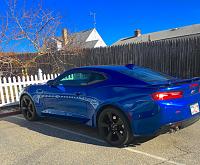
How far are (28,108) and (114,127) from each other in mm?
3293

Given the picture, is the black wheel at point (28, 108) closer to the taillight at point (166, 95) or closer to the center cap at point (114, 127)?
the center cap at point (114, 127)

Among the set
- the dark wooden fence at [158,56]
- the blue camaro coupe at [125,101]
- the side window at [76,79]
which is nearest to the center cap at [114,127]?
the blue camaro coupe at [125,101]

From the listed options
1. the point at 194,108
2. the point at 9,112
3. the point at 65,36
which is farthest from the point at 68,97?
the point at 65,36

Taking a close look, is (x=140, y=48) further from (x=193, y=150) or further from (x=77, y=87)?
(x=193, y=150)

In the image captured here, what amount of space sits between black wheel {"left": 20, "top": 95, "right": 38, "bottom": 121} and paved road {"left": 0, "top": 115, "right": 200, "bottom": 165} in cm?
86

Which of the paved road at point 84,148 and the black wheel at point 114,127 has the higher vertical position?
the black wheel at point 114,127

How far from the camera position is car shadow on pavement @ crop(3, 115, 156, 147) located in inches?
236

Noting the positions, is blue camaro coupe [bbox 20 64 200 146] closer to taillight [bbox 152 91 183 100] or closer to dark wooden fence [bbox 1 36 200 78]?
taillight [bbox 152 91 183 100]

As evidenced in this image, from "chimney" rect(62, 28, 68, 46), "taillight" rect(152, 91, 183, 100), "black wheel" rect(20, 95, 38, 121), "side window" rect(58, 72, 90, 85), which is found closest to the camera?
"taillight" rect(152, 91, 183, 100)

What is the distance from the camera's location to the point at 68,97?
21.7ft

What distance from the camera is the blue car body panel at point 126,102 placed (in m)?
5.11

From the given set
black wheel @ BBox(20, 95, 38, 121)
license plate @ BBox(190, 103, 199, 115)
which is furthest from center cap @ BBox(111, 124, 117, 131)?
black wheel @ BBox(20, 95, 38, 121)

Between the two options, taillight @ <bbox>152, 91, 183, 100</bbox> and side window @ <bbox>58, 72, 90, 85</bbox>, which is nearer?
taillight @ <bbox>152, 91, 183, 100</bbox>

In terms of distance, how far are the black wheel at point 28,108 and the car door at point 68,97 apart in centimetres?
65
